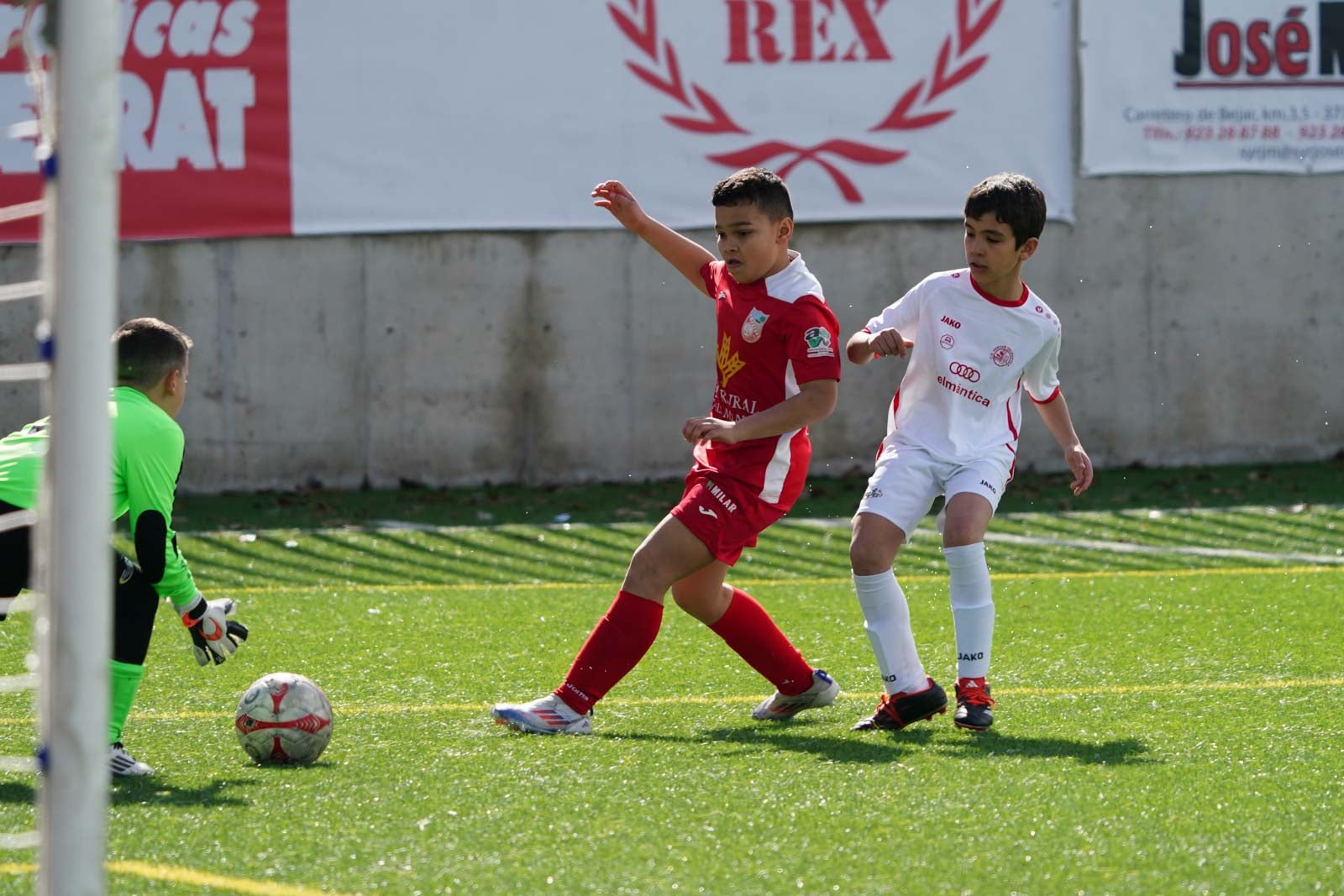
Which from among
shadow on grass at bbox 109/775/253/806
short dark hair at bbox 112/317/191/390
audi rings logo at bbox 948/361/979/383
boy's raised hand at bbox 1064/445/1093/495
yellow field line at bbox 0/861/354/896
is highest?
short dark hair at bbox 112/317/191/390

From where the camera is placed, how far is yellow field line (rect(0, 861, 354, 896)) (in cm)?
314

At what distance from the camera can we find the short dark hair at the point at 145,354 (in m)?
4.39

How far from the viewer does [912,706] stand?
459 cm

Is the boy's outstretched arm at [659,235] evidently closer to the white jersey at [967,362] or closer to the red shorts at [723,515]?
the white jersey at [967,362]

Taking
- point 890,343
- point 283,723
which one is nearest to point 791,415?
point 890,343

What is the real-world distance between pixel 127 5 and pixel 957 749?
7760 mm

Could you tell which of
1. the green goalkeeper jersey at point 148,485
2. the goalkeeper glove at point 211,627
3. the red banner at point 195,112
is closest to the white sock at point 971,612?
the goalkeeper glove at point 211,627

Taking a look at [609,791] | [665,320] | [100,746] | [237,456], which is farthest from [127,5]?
[100,746]

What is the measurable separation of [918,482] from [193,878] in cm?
236

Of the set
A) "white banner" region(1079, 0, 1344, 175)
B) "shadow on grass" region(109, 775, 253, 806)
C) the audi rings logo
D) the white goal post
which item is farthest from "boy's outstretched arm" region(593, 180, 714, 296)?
"white banner" region(1079, 0, 1344, 175)

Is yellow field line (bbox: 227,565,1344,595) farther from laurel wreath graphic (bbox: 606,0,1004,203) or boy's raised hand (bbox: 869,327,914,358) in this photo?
laurel wreath graphic (bbox: 606,0,1004,203)

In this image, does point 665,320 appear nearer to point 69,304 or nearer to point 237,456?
point 237,456

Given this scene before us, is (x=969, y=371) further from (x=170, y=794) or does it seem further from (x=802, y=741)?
(x=170, y=794)

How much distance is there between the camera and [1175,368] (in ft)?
35.7
